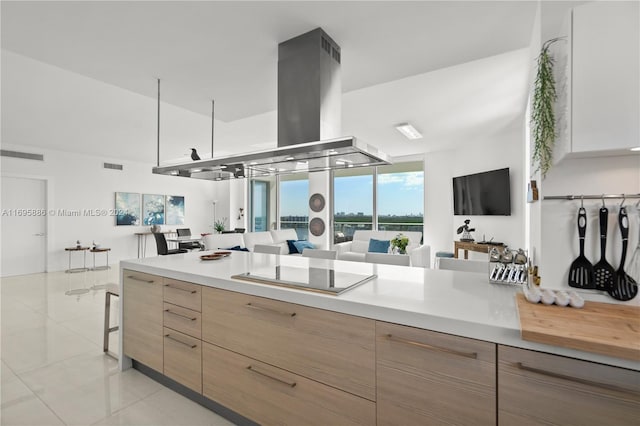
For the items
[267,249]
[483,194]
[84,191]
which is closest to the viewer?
[267,249]

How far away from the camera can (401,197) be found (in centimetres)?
748

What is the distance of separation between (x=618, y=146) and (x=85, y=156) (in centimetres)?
887

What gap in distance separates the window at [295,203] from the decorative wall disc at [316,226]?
1.74 ft

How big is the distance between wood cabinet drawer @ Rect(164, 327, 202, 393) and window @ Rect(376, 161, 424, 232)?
20.4 feet

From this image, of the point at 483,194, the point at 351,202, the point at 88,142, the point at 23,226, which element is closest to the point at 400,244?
the point at 483,194

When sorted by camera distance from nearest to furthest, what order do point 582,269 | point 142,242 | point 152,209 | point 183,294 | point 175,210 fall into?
point 582,269, point 183,294, point 142,242, point 152,209, point 175,210

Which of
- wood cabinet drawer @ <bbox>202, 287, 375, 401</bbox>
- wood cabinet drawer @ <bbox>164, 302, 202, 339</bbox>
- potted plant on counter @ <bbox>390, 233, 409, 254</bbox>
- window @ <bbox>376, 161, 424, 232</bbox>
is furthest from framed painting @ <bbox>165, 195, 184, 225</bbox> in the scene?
wood cabinet drawer @ <bbox>202, 287, 375, 401</bbox>

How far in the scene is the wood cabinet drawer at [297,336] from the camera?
1.24 meters

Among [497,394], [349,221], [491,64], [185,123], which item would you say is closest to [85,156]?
[185,123]

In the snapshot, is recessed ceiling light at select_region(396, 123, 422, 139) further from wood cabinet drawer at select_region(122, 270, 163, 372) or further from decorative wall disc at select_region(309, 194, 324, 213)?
wood cabinet drawer at select_region(122, 270, 163, 372)

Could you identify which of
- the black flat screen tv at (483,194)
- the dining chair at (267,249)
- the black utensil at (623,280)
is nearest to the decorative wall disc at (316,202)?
the black flat screen tv at (483,194)

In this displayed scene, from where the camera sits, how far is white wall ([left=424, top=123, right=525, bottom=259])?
483cm

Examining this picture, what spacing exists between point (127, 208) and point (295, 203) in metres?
4.41

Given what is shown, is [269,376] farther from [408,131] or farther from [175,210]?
[175,210]
